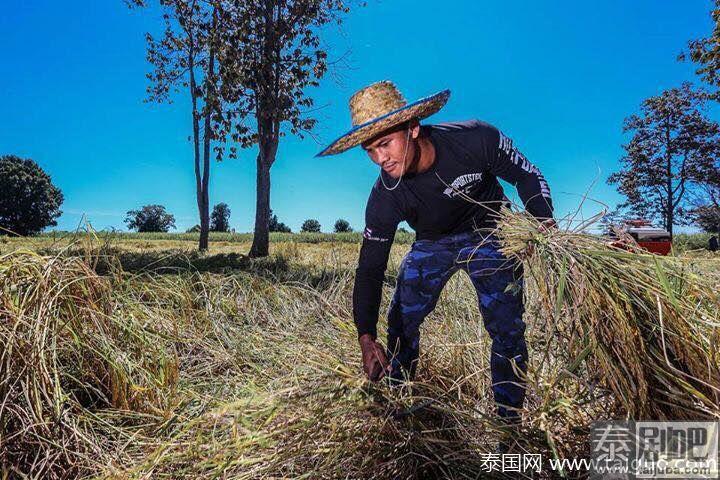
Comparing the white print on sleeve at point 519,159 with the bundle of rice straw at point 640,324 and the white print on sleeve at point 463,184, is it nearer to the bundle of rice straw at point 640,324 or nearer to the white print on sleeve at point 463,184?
the white print on sleeve at point 463,184

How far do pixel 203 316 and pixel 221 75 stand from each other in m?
9.54

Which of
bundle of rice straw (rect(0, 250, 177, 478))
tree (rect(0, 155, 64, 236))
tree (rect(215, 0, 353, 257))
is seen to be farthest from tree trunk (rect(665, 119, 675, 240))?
tree (rect(0, 155, 64, 236))

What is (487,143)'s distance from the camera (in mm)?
2426

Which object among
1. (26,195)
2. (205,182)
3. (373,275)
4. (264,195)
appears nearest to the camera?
(373,275)

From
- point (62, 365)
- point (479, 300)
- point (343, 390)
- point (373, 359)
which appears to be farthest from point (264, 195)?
point (343, 390)

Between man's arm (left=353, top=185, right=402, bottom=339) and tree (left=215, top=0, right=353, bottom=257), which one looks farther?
tree (left=215, top=0, right=353, bottom=257)

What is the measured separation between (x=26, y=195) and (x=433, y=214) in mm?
51237

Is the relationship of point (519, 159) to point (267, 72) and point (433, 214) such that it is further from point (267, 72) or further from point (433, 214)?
point (267, 72)

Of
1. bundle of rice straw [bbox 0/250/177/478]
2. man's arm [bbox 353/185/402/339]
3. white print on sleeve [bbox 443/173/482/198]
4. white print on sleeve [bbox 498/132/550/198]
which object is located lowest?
bundle of rice straw [bbox 0/250/177/478]

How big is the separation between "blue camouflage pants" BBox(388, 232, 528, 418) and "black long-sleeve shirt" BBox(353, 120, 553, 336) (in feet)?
0.42

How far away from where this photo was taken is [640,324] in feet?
5.38

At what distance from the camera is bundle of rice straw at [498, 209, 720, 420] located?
5.21 feet

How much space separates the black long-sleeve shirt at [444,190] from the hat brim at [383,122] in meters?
0.20

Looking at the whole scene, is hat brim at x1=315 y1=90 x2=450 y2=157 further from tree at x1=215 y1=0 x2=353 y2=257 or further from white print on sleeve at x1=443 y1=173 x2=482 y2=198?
tree at x1=215 y1=0 x2=353 y2=257
